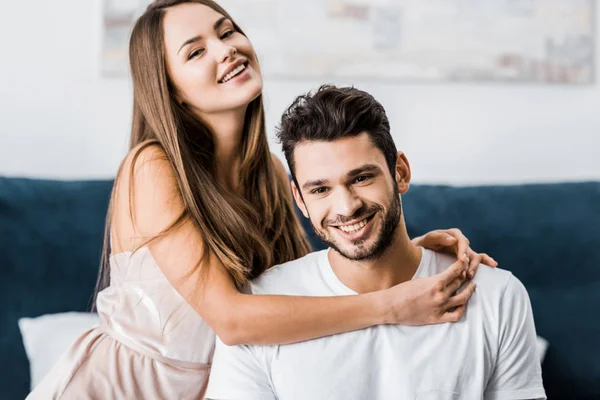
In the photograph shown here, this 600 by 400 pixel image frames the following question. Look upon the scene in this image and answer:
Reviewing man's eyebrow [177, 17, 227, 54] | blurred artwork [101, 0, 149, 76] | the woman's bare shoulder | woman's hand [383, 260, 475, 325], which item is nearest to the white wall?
blurred artwork [101, 0, 149, 76]

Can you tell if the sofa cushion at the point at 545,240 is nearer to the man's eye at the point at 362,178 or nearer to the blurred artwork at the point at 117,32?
the man's eye at the point at 362,178

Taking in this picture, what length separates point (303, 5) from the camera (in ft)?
8.16

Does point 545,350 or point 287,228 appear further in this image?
point 545,350

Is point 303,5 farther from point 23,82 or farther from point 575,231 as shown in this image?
point 575,231

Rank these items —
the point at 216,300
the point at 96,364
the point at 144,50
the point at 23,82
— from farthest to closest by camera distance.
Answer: the point at 23,82
the point at 144,50
the point at 96,364
the point at 216,300

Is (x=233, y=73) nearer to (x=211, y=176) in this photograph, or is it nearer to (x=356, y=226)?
(x=211, y=176)

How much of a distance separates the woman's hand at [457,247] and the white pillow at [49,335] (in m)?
0.92

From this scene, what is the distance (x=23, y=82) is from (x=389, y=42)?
1.26m

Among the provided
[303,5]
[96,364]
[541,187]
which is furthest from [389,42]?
[96,364]

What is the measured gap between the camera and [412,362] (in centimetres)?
140

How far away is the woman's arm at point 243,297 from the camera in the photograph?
1.41m

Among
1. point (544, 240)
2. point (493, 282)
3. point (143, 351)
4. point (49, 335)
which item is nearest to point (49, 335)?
point (49, 335)

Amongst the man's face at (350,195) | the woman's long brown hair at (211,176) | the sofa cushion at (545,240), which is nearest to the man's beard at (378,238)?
the man's face at (350,195)

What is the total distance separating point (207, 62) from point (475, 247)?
105 centimetres
